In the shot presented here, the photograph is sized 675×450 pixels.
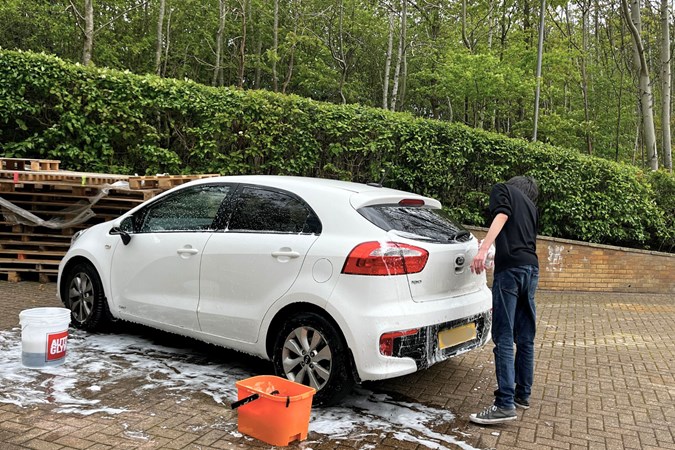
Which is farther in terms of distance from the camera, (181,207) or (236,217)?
(181,207)

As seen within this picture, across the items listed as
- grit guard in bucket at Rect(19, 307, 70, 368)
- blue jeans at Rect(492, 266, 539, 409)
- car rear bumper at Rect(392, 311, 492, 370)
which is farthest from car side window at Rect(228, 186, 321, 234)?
grit guard in bucket at Rect(19, 307, 70, 368)

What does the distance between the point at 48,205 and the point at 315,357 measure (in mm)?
5900

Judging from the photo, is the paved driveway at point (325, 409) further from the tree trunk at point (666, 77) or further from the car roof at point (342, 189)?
the tree trunk at point (666, 77)

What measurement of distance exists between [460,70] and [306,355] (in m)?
11.8

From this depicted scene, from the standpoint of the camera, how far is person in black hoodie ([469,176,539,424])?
406cm

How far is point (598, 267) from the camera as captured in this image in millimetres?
11195

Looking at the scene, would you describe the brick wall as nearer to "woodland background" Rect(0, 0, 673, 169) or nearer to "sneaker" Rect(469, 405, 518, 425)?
"woodland background" Rect(0, 0, 673, 169)

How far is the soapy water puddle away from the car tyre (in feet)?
0.55

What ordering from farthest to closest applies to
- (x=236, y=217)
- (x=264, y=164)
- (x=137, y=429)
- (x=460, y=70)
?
(x=460, y=70), (x=264, y=164), (x=236, y=217), (x=137, y=429)

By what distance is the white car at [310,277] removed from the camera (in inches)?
151


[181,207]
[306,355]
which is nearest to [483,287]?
[306,355]

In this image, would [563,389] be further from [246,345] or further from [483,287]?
[246,345]

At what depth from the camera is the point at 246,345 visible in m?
4.40

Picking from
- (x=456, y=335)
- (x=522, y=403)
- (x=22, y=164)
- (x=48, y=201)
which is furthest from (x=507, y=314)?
(x=22, y=164)
